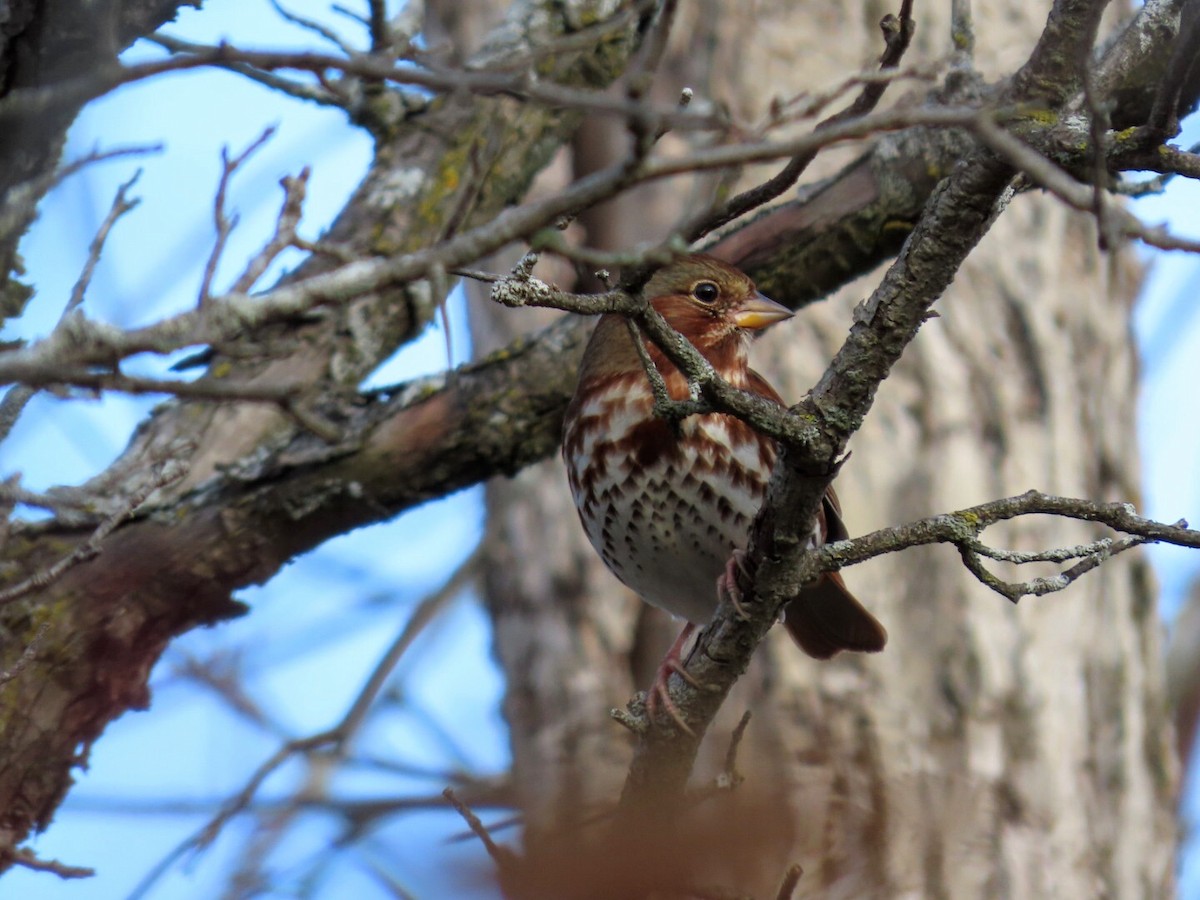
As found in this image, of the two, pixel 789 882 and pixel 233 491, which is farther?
pixel 233 491

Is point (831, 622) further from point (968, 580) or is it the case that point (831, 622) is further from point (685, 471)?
point (968, 580)

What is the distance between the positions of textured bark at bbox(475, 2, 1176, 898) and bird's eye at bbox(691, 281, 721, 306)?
10.1 inches

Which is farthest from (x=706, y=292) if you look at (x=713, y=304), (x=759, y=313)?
(x=759, y=313)

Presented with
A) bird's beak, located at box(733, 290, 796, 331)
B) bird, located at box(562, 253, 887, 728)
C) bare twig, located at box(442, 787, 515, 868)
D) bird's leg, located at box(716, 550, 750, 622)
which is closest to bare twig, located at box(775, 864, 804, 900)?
bare twig, located at box(442, 787, 515, 868)

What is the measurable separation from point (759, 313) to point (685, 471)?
74 cm

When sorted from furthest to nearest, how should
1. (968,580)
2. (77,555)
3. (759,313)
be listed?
(968,580)
(759,313)
(77,555)

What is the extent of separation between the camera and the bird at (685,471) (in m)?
4.40

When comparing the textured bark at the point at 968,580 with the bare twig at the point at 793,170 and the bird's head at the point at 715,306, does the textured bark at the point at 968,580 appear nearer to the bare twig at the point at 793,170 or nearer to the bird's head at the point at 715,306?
the bird's head at the point at 715,306

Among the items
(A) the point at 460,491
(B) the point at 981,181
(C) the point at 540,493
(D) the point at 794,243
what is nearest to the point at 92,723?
(A) the point at 460,491

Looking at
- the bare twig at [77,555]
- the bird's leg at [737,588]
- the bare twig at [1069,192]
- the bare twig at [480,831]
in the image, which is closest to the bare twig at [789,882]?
the bare twig at [480,831]

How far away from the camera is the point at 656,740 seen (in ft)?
11.9

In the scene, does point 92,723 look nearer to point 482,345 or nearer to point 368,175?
point 368,175

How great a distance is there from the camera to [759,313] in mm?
4809

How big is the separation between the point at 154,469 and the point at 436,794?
1626 millimetres
